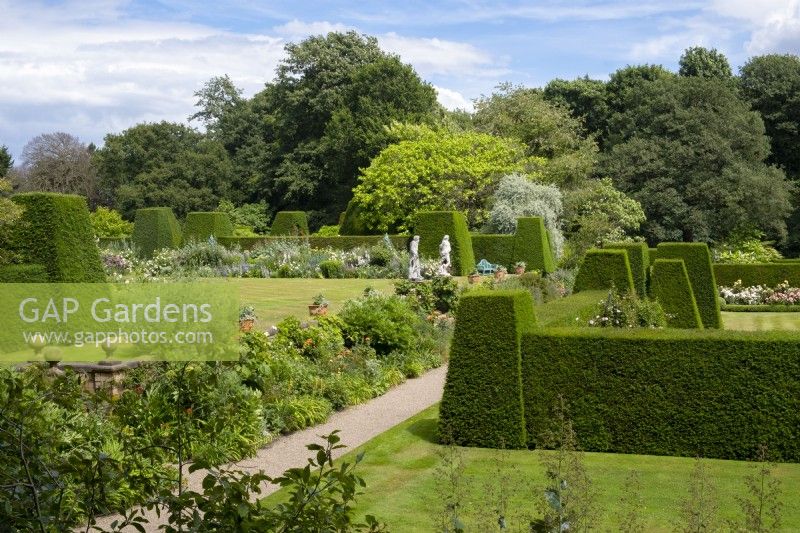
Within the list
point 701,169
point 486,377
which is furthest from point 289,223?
point 486,377

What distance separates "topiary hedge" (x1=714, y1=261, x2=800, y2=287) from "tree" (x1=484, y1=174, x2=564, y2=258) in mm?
5508

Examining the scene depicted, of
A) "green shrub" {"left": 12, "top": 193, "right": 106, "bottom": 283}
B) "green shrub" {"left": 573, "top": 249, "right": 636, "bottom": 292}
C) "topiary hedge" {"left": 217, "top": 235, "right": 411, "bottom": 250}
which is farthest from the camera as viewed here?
"topiary hedge" {"left": 217, "top": 235, "right": 411, "bottom": 250}

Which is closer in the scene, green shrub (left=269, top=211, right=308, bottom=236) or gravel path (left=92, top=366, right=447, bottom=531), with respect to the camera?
gravel path (left=92, top=366, right=447, bottom=531)

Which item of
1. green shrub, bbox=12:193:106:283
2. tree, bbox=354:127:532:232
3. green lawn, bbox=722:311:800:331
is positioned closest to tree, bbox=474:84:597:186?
tree, bbox=354:127:532:232

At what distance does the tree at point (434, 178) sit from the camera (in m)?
33.2

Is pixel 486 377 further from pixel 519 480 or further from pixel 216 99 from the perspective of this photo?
pixel 216 99

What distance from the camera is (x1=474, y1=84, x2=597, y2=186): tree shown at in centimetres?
3603

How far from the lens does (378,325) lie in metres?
13.7

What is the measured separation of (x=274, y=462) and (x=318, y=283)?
14.7 metres

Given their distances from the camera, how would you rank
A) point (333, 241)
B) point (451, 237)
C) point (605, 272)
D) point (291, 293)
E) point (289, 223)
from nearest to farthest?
point (605, 272) < point (291, 293) < point (451, 237) < point (333, 241) < point (289, 223)

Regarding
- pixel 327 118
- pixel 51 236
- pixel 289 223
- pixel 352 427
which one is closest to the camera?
pixel 352 427

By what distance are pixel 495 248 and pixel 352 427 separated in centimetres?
1850

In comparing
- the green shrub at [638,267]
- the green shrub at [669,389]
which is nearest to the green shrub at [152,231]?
the green shrub at [638,267]

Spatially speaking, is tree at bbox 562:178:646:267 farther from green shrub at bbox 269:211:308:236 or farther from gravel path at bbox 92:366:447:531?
gravel path at bbox 92:366:447:531
